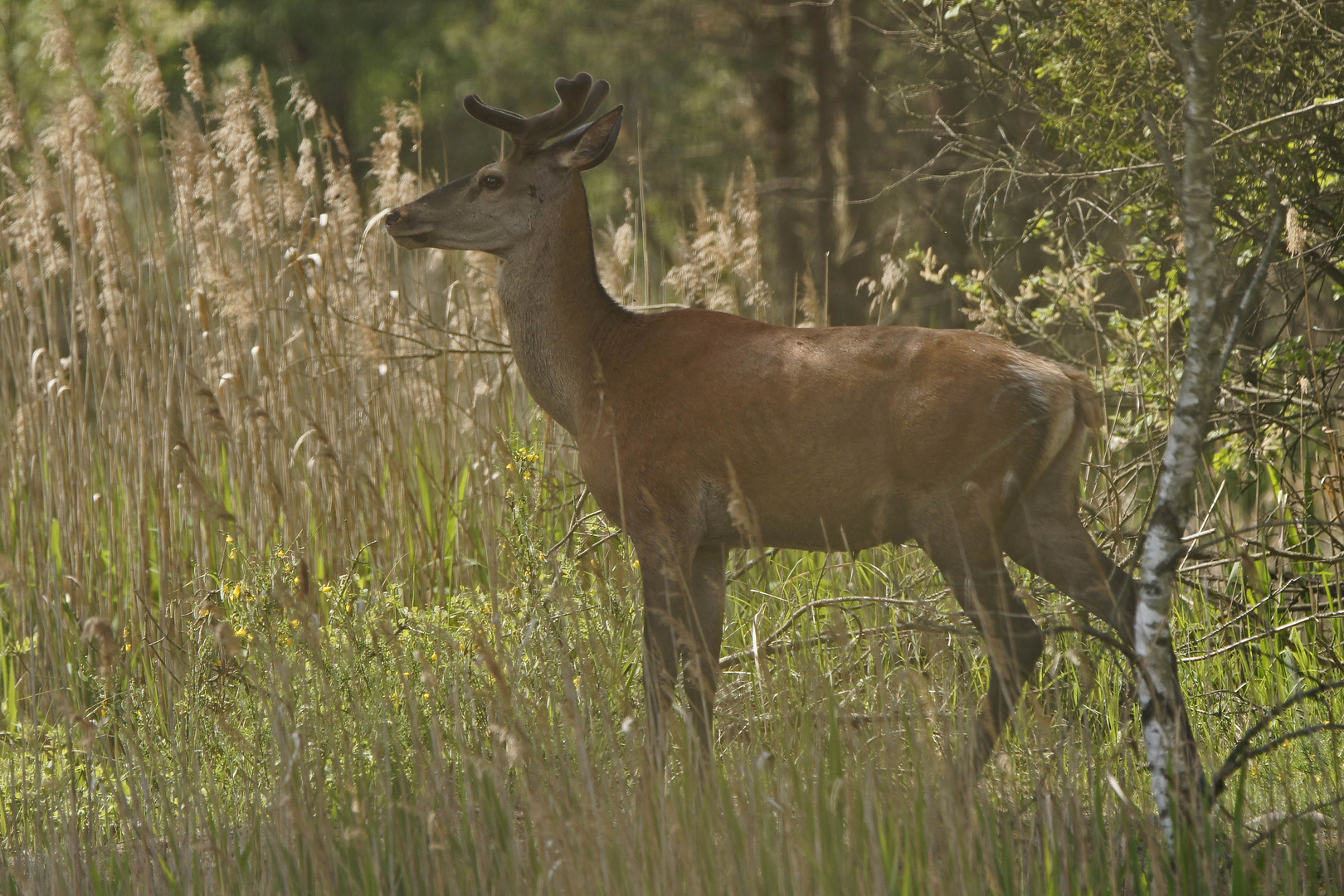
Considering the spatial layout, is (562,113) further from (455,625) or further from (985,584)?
(985,584)

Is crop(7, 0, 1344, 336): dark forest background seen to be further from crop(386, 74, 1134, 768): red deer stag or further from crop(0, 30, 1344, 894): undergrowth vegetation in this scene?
crop(386, 74, 1134, 768): red deer stag

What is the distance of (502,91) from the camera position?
14781mm

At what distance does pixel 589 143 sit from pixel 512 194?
0.96 feet

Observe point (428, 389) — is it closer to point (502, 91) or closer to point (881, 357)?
point (881, 357)

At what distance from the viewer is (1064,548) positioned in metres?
3.68

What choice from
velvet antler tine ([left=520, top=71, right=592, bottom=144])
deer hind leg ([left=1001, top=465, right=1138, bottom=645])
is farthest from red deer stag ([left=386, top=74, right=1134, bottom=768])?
velvet antler tine ([left=520, top=71, right=592, bottom=144])

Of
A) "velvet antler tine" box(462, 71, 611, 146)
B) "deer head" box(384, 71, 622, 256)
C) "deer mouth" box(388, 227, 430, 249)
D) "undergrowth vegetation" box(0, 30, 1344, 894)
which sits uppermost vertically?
"velvet antler tine" box(462, 71, 611, 146)

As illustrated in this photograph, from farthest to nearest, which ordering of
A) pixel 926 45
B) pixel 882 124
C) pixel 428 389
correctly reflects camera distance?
pixel 882 124 < pixel 428 389 < pixel 926 45

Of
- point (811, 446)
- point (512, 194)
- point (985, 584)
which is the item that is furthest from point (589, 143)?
point (985, 584)

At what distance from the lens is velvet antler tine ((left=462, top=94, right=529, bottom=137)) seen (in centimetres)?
436

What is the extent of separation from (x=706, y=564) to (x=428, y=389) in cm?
220

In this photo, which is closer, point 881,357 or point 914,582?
point 881,357

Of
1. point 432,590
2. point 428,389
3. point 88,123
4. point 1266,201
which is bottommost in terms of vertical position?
point 432,590

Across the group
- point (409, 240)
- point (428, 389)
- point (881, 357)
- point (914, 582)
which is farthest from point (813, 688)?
point (428, 389)
